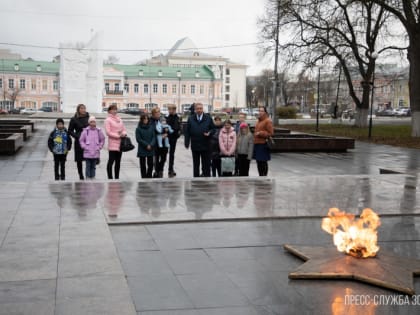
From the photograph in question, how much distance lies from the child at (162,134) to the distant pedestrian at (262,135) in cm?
204

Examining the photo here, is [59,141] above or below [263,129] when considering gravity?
below

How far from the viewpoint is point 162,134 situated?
1188 cm

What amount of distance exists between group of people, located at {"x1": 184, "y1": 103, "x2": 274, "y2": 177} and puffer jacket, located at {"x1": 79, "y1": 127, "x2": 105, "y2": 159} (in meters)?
1.93

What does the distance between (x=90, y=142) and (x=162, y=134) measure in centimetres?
175

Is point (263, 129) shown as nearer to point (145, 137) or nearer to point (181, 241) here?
point (145, 137)

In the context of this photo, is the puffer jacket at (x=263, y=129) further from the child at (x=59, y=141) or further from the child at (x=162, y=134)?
the child at (x=59, y=141)

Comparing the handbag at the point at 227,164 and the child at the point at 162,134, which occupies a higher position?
the child at the point at 162,134

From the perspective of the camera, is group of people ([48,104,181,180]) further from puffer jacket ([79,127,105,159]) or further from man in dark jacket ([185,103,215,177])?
man in dark jacket ([185,103,215,177])

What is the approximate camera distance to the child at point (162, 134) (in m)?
11.8

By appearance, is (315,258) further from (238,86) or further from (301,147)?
(238,86)

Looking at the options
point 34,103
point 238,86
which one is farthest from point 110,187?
point 238,86

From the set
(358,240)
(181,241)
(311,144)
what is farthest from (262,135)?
(311,144)

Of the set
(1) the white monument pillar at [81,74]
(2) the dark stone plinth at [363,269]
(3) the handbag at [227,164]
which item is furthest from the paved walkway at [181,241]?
(1) the white monument pillar at [81,74]

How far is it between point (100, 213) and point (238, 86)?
4676 inches
